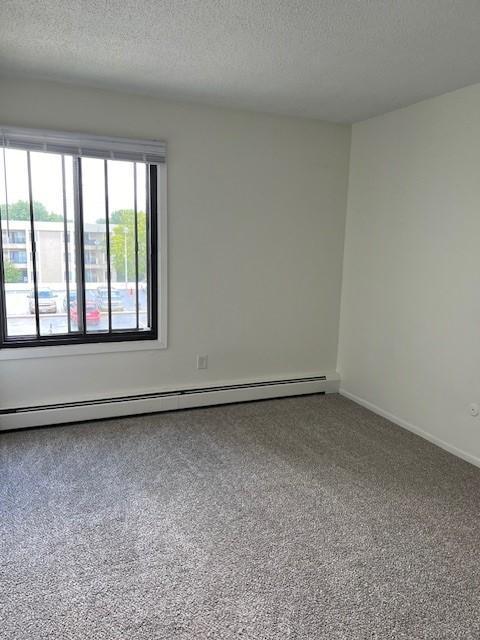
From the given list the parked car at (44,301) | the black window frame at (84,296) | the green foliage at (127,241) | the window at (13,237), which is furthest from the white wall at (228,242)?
the window at (13,237)

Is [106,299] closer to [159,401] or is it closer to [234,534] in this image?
[159,401]

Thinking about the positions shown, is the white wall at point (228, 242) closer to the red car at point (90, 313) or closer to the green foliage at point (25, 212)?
the red car at point (90, 313)

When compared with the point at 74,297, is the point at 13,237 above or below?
above

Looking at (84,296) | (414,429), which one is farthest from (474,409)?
(84,296)

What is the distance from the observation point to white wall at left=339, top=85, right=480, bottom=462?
3.06m

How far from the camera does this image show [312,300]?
4254 millimetres

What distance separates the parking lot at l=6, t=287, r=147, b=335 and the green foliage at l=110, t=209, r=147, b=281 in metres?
0.16

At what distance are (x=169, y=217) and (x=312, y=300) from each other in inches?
59.6

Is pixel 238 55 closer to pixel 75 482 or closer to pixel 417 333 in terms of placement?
pixel 417 333

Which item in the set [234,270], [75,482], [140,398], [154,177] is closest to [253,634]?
[75,482]

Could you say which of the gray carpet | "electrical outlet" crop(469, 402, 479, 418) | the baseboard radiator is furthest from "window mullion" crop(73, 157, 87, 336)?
"electrical outlet" crop(469, 402, 479, 418)

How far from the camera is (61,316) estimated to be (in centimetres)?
348

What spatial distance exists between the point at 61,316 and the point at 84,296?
23 centimetres

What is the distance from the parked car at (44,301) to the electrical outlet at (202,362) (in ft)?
3.94
